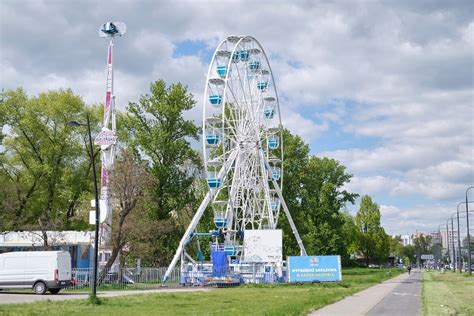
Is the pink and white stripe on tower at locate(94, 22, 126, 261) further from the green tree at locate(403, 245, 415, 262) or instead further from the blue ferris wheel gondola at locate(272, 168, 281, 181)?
the green tree at locate(403, 245, 415, 262)

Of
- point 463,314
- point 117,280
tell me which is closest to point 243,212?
point 117,280

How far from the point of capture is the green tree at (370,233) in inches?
4323

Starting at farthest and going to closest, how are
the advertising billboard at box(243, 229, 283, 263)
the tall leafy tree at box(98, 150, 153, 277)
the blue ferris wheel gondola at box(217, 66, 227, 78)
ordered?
the blue ferris wheel gondola at box(217, 66, 227, 78) < the advertising billboard at box(243, 229, 283, 263) < the tall leafy tree at box(98, 150, 153, 277)

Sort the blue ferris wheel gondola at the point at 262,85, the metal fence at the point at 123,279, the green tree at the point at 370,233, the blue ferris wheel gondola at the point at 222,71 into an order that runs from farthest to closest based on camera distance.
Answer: the green tree at the point at 370,233, the blue ferris wheel gondola at the point at 262,85, the blue ferris wheel gondola at the point at 222,71, the metal fence at the point at 123,279

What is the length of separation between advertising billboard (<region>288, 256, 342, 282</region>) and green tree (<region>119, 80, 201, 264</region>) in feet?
66.4

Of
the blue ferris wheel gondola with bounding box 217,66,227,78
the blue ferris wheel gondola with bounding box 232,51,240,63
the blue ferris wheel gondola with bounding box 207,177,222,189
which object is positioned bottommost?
the blue ferris wheel gondola with bounding box 207,177,222,189

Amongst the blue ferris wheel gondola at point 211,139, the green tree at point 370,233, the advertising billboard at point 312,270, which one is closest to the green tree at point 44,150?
the blue ferris wheel gondola at point 211,139

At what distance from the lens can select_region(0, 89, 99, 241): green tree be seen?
57.9 m

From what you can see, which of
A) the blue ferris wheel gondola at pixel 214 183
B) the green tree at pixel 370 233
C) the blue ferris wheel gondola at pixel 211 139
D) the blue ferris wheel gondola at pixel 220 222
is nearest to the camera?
the blue ferris wheel gondola at pixel 211 139

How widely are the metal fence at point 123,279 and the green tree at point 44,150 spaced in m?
Answer: 13.9

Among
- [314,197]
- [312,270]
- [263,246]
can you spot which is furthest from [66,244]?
[314,197]

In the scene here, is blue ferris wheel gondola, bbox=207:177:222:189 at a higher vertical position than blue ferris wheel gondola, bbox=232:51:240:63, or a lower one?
lower

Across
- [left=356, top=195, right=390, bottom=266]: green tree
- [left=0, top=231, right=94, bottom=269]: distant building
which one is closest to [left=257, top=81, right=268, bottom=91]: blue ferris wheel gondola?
[left=0, top=231, right=94, bottom=269]: distant building

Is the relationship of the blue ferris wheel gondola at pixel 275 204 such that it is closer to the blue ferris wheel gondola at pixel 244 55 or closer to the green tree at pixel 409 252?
the blue ferris wheel gondola at pixel 244 55
